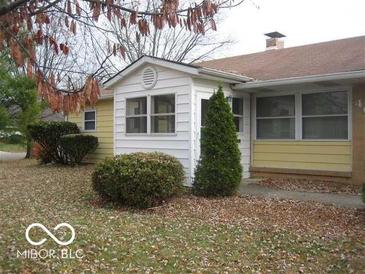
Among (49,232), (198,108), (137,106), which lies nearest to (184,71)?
(198,108)

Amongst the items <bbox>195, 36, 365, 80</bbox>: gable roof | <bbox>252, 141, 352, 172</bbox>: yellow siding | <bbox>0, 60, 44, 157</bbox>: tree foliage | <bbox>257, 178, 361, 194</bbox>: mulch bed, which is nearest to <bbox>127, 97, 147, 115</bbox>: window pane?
<bbox>195, 36, 365, 80</bbox>: gable roof

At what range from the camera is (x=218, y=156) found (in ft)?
30.2

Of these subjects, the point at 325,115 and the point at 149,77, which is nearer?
the point at 325,115

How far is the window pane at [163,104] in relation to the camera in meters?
10.8

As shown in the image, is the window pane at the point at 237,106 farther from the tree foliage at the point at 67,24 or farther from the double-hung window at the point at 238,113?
the tree foliage at the point at 67,24

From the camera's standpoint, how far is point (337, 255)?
5.54 m

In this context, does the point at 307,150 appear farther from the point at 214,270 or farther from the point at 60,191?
the point at 214,270

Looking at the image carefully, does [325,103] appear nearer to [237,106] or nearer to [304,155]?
[304,155]

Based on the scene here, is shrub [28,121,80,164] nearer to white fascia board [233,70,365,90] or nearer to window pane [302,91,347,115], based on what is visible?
white fascia board [233,70,365,90]

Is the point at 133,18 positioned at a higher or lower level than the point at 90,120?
higher

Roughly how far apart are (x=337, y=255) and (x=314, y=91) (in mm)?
6330

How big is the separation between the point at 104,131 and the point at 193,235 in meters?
11.0

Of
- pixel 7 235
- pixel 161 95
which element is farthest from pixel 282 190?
pixel 7 235

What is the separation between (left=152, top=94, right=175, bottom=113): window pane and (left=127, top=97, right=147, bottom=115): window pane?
356 millimetres
